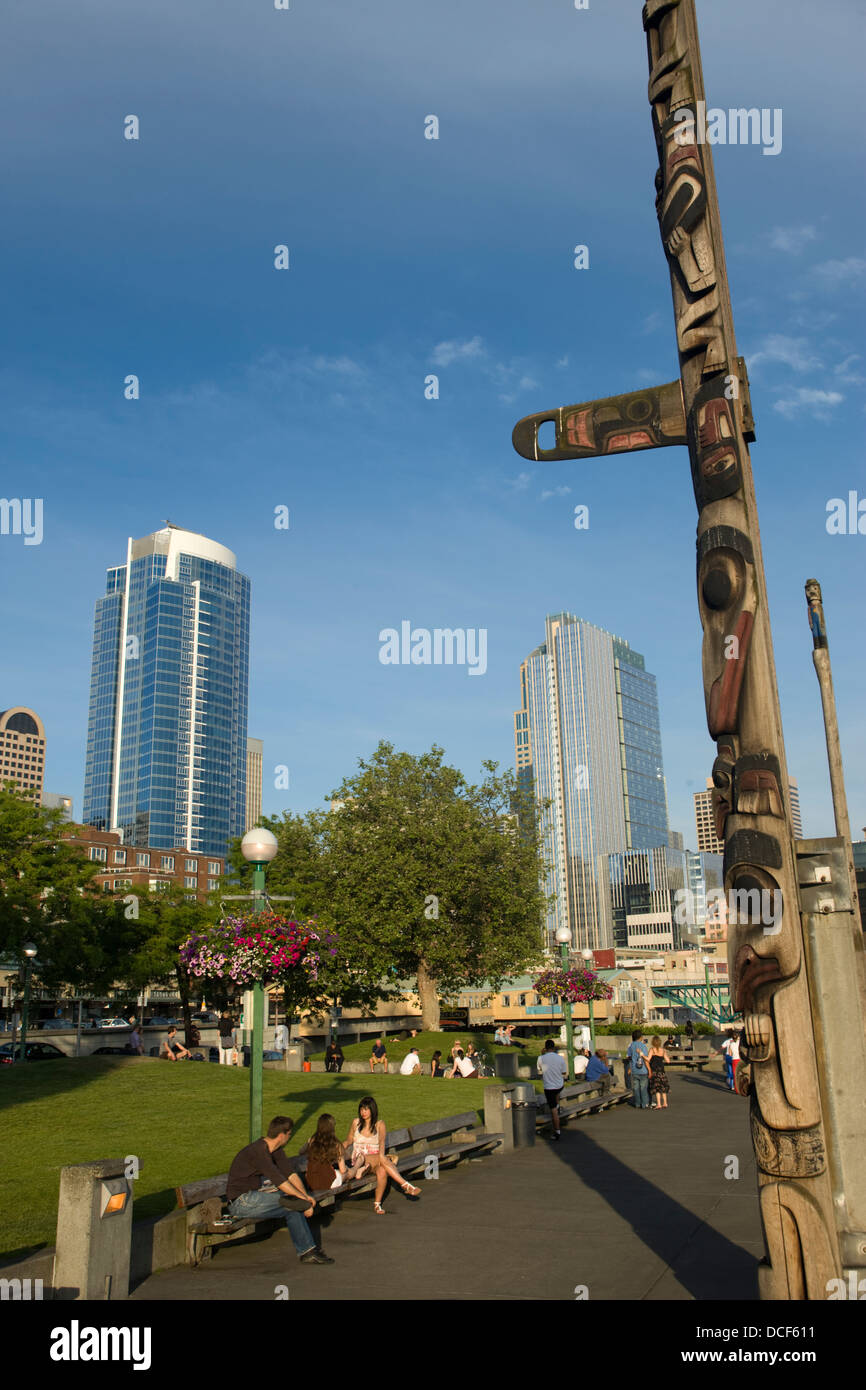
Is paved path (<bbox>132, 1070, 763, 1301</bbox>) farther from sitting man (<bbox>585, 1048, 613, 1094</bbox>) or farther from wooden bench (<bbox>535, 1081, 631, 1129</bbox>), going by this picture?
sitting man (<bbox>585, 1048, 613, 1094</bbox>)

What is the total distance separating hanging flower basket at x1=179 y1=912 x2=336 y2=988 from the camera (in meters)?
16.0

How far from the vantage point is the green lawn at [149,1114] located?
13.3 m

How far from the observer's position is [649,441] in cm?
927

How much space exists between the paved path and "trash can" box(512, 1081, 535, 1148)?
1371 mm

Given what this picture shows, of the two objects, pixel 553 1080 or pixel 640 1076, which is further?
pixel 640 1076

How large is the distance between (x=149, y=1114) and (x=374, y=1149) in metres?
8.21

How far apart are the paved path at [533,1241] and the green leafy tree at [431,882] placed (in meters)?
24.5

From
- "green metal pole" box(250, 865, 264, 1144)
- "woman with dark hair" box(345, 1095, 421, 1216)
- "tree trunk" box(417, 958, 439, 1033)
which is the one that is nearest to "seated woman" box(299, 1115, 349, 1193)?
"woman with dark hair" box(345, 1095, 421, 1216)

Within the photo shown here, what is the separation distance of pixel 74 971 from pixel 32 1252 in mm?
39871

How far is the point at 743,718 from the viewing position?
300 inches

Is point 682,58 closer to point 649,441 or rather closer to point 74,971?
point 649,441

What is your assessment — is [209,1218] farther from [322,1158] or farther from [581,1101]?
[581,1101]

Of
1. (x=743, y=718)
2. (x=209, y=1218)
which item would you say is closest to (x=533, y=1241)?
(x=209, y=1218)
